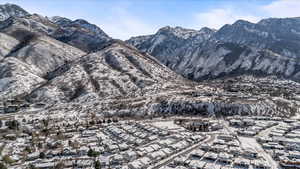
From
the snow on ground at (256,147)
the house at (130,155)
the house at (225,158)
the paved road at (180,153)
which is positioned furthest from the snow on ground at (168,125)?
the house at (225,158)

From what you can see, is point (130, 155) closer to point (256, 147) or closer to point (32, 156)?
point (32, 156)

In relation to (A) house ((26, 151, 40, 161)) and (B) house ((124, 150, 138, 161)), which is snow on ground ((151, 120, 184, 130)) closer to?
(B) house ((124, 150, 138, 161))

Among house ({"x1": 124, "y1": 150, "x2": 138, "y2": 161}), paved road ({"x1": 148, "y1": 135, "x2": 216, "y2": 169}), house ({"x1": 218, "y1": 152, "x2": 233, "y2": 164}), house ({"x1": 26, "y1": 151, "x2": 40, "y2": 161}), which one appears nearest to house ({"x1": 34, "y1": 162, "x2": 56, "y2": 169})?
house ({"x1": 26, "y1": 151, "x2": 40, "y2": 161})

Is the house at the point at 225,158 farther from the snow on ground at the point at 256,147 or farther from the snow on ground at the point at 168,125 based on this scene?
the snow on ground at the point at 168,125

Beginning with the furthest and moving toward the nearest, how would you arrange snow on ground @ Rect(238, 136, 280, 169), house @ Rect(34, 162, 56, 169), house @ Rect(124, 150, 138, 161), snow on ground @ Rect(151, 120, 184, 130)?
snow on ground @ Rect(151, 120, 184, 130)
house @ Rect(124, 150, 138, 161)
house @ Rect(34, 162, 56, 169)
snow on ground @ Rect(238, 136, 280, 169)

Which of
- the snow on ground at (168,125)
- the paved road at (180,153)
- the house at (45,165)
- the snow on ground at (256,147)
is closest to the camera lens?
the paved road at (180,153)

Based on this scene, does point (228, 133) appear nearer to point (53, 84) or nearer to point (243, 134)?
point (243, 134)

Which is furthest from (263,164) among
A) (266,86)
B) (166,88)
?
(266,86)

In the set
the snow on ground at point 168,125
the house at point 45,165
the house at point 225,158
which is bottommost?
the house at point 45,165

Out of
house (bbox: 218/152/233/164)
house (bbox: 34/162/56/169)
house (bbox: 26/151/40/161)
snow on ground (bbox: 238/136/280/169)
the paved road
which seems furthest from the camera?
house (bbox: 26/151/40/161)

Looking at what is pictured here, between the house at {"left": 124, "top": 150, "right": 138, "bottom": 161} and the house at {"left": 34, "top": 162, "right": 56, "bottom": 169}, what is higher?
the house at {"left": 124, "top": 150, "right": 138, "bottom": 161}

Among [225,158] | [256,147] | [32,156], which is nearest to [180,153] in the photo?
[225,158]
